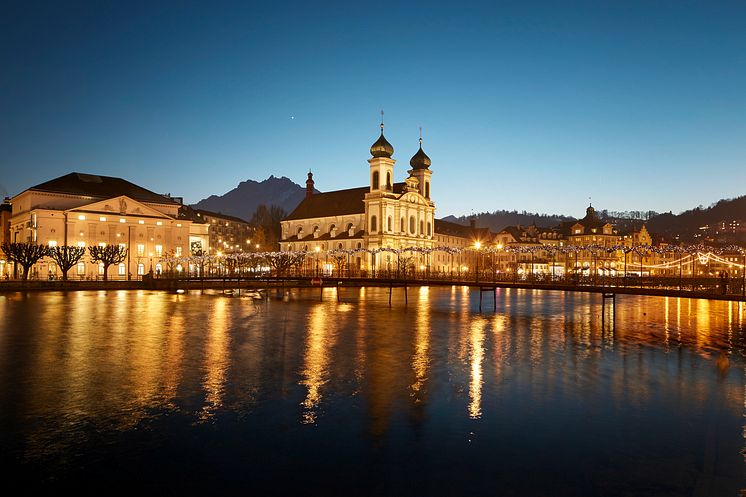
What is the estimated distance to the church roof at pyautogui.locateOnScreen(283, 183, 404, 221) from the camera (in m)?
124

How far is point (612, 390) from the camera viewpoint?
22.4m

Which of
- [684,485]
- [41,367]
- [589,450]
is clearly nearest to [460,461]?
[589,450]

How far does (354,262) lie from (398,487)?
100 metres

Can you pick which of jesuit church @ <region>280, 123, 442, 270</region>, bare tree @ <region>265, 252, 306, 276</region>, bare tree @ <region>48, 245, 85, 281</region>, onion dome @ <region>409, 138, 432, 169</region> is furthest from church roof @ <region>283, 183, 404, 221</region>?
bare tree @ <region>48, 245, 85, 281</region>

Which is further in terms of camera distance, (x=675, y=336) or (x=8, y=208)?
(x=8, y=208)

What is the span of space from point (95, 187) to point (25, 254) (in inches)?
1017

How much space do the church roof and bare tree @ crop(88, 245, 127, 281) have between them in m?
47.9

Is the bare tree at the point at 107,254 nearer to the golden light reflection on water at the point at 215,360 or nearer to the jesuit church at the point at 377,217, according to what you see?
the jesuit church at the point at 377,217

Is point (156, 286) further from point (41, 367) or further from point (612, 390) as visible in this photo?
point (612, 390)

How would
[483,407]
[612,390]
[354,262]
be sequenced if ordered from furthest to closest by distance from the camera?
[354,262]
[612,390]
[483,407]

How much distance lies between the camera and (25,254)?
260 ft

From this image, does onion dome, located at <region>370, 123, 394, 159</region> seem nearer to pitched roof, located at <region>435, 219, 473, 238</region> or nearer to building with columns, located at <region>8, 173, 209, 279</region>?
pitched roof, located at <region>435, 219, 473, 238</region>

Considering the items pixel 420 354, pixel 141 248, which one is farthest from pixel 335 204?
pixel 420 354

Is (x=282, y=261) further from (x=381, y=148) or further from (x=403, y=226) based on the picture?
(x=381, y=148)
